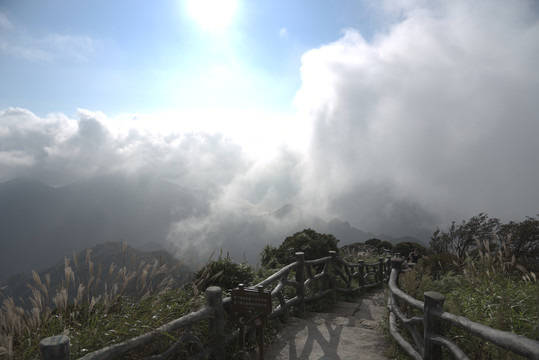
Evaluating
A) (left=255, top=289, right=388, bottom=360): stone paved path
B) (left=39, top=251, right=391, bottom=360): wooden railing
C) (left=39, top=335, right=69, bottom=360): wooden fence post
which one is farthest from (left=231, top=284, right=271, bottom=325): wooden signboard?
(left=39, top=335, right=69, bottom=360): wooden fence post

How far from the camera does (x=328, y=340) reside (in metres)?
5.09

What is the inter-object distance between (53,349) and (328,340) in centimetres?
420

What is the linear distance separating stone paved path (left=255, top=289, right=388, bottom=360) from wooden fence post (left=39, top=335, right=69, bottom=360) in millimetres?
3088

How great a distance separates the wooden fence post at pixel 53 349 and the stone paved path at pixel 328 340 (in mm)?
3088

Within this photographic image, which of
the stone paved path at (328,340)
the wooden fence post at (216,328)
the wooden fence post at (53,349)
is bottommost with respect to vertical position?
the stone paved path at (328,340)

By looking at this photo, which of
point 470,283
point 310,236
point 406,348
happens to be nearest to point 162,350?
point 406,348

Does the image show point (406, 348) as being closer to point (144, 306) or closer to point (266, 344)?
point (266, 344)

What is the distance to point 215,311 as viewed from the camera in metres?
3.80

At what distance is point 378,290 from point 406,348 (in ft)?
26.9

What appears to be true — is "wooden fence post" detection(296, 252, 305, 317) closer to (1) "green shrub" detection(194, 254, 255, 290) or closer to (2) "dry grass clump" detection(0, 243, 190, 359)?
(1) "green shrub" detection(194, 254, 255, 290)

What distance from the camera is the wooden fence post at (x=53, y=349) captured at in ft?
6.80

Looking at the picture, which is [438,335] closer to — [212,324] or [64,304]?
[212,324]

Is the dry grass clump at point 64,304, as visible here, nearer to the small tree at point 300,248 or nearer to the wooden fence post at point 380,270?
the small tree at point 300,248

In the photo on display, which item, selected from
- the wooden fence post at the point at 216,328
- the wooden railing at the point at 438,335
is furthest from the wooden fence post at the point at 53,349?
the wooden railing at the point at 438,335
